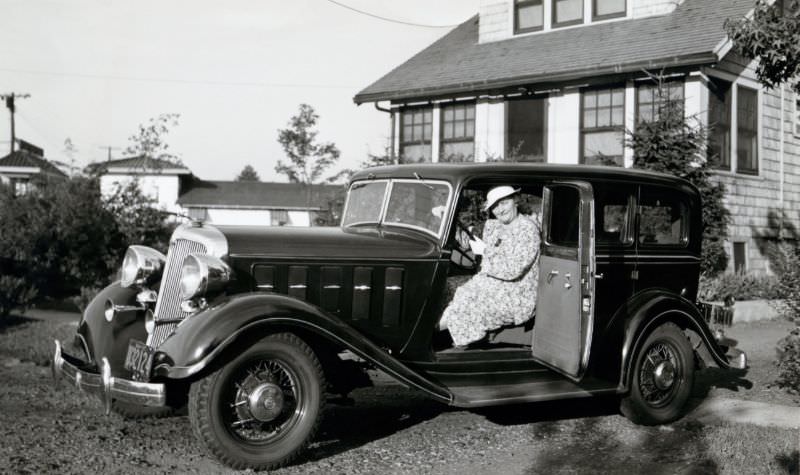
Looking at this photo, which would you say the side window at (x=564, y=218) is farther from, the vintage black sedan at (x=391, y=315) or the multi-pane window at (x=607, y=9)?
the multi-pane window at (x=607, y=9)

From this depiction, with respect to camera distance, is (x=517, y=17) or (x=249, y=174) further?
(x=249, y=174)

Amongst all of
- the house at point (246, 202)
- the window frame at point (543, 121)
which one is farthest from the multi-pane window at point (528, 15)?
the house at point (246, 202)

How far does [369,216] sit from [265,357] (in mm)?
1819

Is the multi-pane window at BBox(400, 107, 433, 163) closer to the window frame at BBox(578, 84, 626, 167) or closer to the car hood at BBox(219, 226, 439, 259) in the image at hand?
the window frame at BBox(578, 84, 626, 167)

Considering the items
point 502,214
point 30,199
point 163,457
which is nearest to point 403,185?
point 502,214

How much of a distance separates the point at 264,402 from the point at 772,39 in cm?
577

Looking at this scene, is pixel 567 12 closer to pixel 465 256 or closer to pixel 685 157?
pixel 685 157

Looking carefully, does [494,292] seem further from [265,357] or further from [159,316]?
[159,316]

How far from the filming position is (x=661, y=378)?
5.87 meters

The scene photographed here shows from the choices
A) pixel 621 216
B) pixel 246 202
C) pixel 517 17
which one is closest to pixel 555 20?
pixel 517 17

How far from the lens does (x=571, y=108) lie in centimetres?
1467

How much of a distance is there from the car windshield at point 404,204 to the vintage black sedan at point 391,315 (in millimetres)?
16

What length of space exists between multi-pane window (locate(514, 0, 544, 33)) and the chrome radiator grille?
13.0m

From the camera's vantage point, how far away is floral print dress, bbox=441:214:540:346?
5.51 meters
